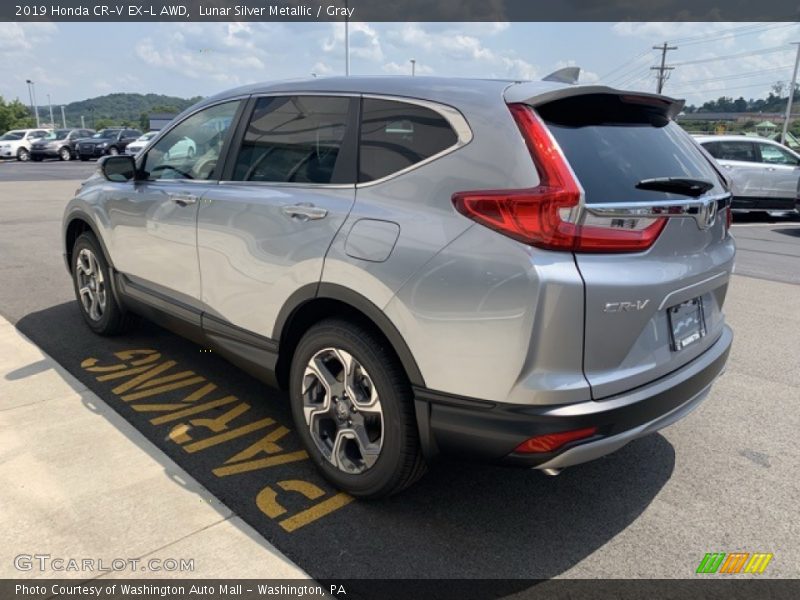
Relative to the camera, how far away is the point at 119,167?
4.08 metres

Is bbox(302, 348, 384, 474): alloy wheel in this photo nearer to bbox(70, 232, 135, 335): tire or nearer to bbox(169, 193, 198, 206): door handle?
bbox(169, 193, 198, 206): door handle

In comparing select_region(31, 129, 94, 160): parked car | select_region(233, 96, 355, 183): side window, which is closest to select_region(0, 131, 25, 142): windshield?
select_region(31, 129, 94, 160): parked car

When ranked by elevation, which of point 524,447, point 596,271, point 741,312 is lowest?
point 741,312

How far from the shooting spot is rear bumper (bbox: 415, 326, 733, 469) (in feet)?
7.09

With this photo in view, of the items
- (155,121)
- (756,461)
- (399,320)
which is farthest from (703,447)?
(155,121)

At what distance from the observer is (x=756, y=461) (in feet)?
10.5

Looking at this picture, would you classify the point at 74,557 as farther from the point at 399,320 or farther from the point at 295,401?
the point at 399,320

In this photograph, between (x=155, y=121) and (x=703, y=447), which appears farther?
(x=155, y=121)

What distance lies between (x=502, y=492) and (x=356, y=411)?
825 millimetres

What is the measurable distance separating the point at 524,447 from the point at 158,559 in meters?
1.50
